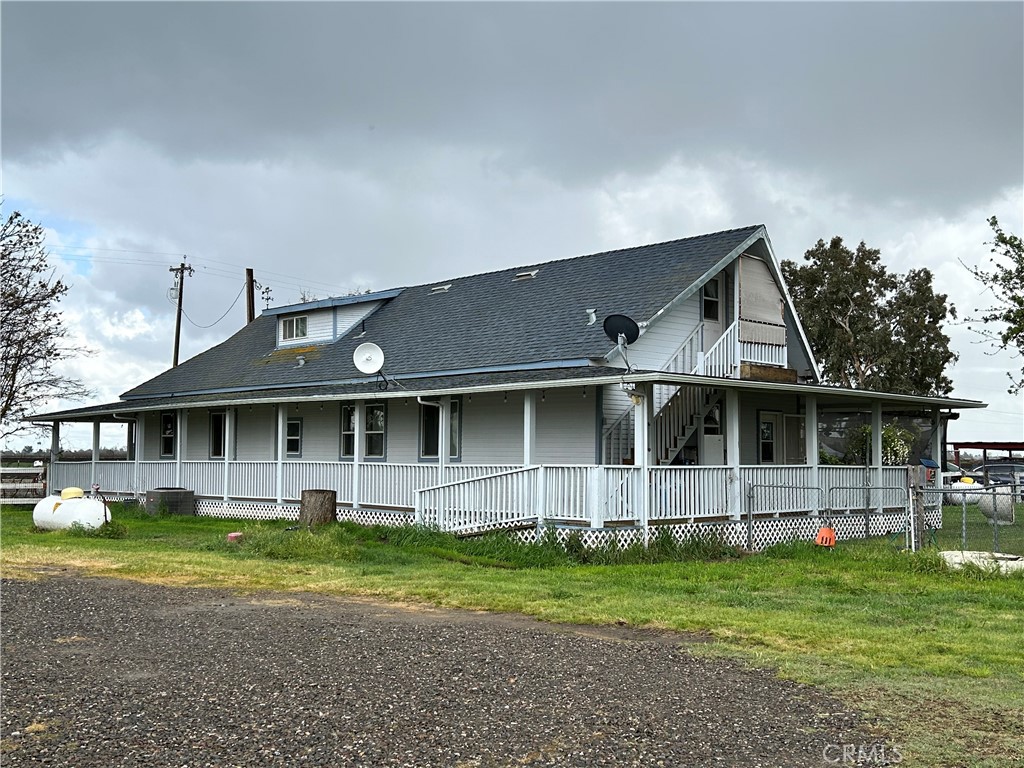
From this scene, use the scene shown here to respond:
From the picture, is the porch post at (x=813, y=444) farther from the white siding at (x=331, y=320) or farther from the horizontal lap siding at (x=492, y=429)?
the white siding at (x=331, y=320)

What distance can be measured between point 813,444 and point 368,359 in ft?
30.9

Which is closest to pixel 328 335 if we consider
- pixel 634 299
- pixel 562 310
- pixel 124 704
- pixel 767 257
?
pixel 562 310

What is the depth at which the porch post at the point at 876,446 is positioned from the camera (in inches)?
848

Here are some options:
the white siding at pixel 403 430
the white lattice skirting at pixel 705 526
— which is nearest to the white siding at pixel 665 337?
the white lattice skirting at pixel 705 526

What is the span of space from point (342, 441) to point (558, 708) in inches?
723

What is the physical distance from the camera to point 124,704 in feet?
22.5

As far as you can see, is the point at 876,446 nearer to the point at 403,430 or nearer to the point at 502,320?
the point at 502,320

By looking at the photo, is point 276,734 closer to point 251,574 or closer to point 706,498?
point 251,574

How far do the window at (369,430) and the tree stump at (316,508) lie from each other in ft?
14.8

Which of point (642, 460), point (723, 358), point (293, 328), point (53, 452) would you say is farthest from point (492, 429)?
point (53, 452)

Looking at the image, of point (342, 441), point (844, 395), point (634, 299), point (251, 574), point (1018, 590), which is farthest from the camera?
point (342, 441)

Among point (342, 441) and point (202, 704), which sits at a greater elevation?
point (342, 441)

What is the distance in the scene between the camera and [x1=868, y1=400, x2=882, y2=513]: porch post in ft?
70.6

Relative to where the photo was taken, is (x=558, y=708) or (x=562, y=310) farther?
(x=562, y=310)
